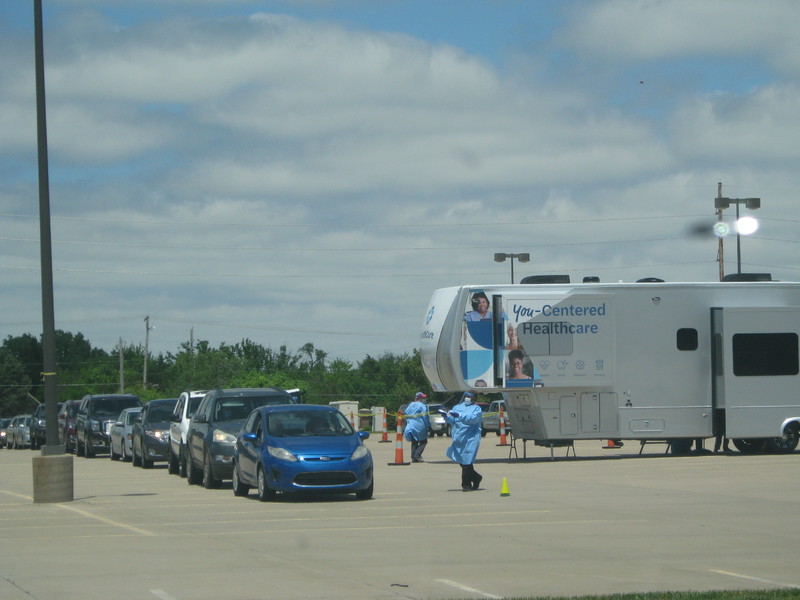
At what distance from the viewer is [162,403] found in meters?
32.4

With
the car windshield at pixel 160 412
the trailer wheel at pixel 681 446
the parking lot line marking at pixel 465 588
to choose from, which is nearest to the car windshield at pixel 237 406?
the car windshield at pixel 160 412

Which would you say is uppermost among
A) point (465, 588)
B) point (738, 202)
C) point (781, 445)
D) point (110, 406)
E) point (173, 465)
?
point (738, 202)

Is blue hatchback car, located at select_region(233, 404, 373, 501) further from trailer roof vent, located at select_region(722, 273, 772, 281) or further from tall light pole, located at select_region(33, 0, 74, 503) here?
trailer roof vent, located at select_region(722, 273, 772, 281)

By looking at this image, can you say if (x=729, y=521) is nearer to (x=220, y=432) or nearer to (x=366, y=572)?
Answer: (x=366, y=572)

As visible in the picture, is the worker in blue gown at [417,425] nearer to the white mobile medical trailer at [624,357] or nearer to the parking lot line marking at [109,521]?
the white mobile medical trailer at [624,357]

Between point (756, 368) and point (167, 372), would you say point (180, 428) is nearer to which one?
point (756, 368)

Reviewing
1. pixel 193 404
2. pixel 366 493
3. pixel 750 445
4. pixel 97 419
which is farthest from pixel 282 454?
pixel 97 419

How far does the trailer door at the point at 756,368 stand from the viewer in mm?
28328

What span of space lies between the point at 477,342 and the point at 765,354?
22.2 feet

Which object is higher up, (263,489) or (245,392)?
(245,392)

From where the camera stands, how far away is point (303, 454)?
18.6 metres

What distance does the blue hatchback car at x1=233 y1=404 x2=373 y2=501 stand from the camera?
1850 cm

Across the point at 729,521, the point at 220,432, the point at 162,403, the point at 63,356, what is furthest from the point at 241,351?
the point at 729,521

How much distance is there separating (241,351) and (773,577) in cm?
11596
